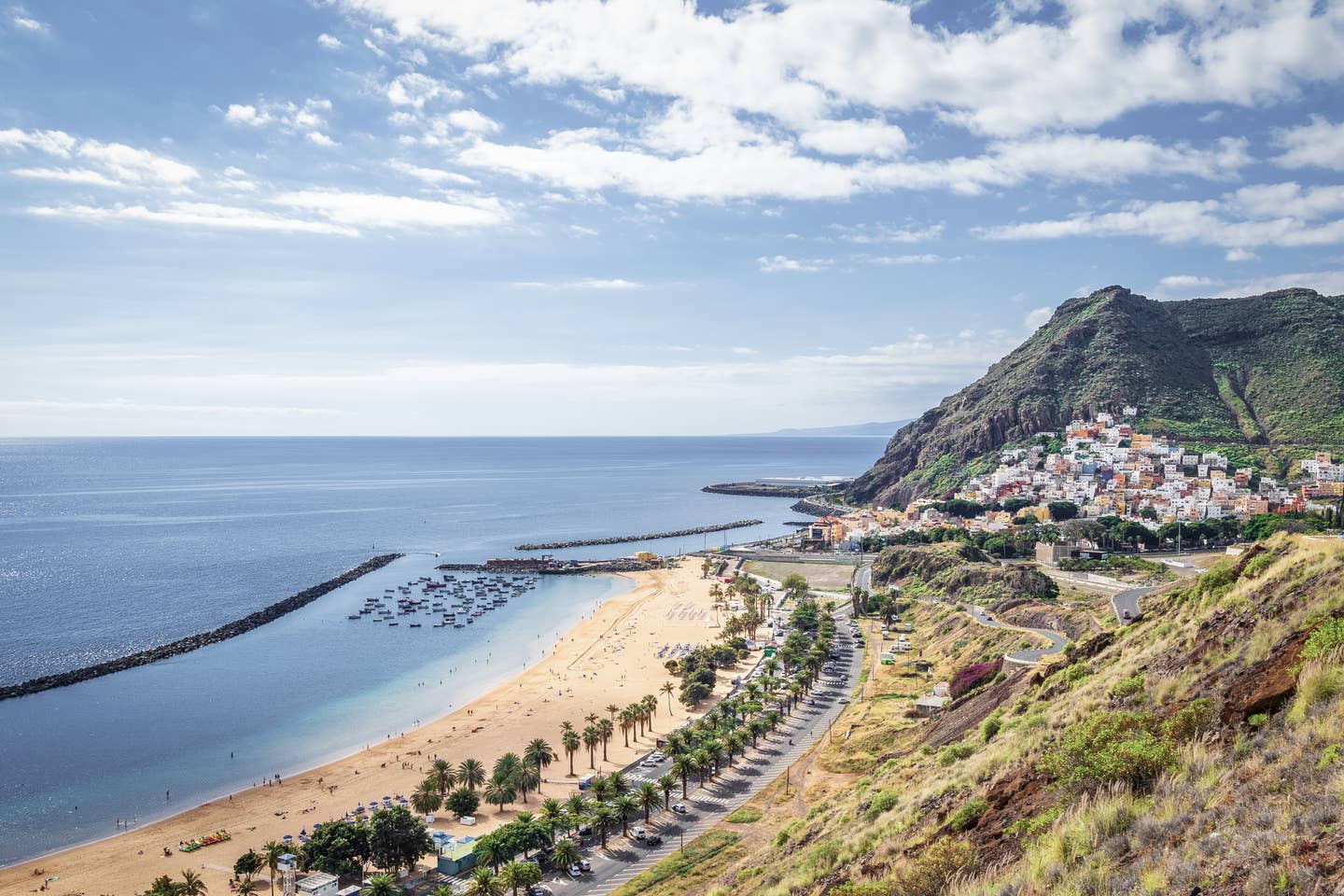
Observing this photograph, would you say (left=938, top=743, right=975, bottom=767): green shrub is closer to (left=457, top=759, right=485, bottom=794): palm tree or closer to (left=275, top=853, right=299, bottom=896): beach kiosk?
(left=275, top=853, right=299, bottom=896): beach kiosk

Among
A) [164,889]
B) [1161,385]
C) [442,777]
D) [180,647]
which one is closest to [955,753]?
[442,777]

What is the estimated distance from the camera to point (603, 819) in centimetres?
3225

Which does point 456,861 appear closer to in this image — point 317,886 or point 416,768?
point 317,886

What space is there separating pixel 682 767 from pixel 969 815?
25.8 meters

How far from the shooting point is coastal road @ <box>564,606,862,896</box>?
96.6 feet

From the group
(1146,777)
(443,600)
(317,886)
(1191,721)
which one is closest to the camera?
(1146,777)

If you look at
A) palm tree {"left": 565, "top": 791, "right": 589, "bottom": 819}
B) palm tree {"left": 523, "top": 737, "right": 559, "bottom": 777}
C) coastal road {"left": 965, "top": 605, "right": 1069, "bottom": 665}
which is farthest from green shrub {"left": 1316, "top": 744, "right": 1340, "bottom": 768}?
palm tree {"left": 523, "top": 737, "right": 559, "bottom": 777}

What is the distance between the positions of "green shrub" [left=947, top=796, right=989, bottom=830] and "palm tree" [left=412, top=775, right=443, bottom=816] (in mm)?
29711

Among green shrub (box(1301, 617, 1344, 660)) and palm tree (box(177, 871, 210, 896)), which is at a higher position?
green shrub (box(1301, 617, 1344, 660))

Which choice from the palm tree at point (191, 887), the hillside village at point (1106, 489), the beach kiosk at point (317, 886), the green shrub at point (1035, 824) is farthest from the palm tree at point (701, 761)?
the hillside village at point (1106, 489)

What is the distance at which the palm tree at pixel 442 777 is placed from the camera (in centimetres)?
3750

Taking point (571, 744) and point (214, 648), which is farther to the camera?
point (214, 648)

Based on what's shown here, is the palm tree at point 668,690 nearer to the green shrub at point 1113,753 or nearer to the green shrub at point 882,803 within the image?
the green shrub at point 882,803

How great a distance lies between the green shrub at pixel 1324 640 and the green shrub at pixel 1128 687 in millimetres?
4014
